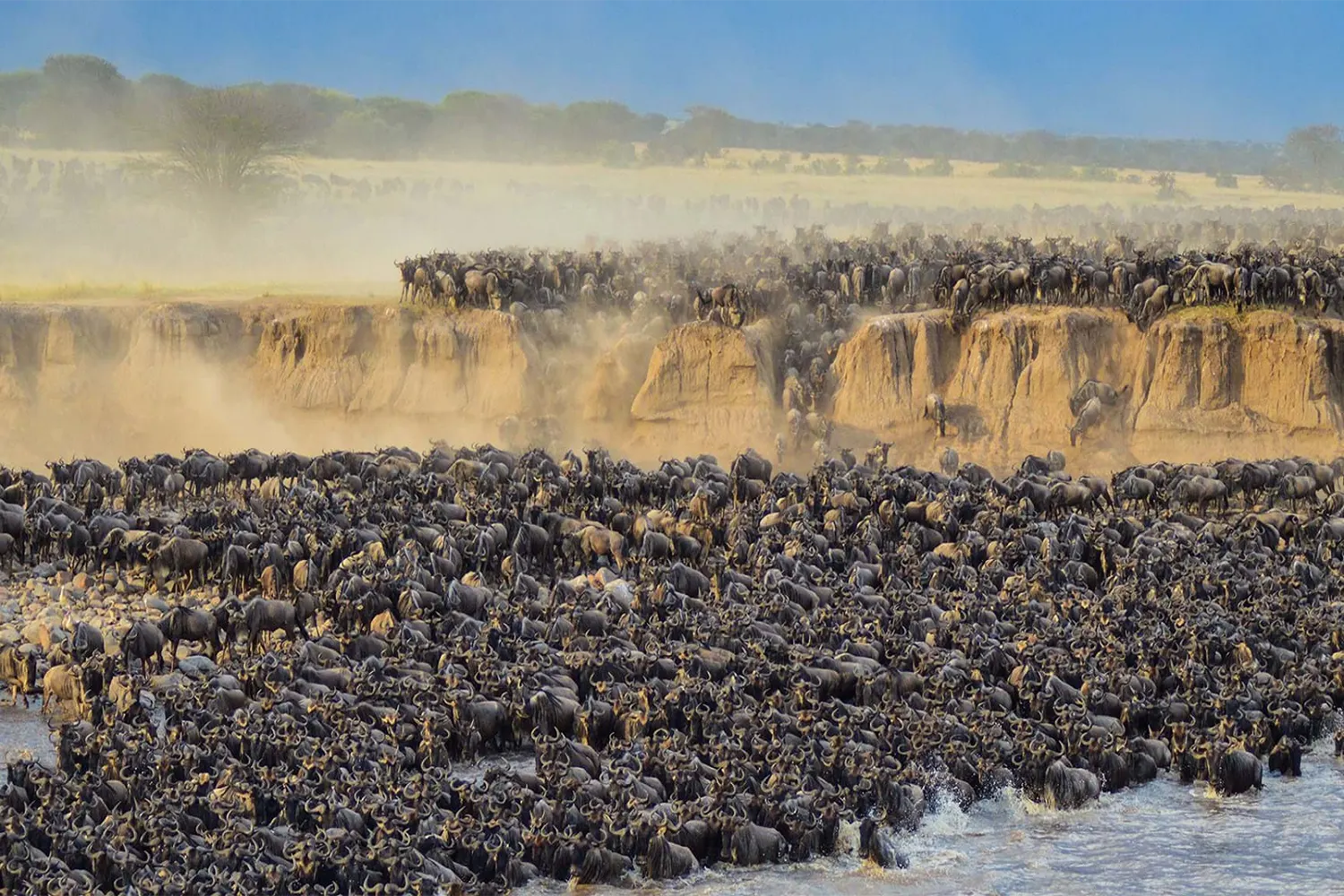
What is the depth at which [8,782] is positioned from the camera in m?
17.7

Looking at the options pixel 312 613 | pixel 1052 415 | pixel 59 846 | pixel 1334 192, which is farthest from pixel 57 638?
pixel 1334 192

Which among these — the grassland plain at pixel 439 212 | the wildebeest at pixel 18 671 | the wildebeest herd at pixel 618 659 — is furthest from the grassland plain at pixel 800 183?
the wildebeest at pixel 18 671

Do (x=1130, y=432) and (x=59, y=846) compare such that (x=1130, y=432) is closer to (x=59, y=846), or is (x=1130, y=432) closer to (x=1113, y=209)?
(x=59, y=846)

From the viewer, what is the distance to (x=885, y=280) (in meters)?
40.9

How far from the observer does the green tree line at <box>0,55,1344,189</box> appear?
107 meters

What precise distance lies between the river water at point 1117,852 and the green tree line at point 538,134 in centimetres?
7450

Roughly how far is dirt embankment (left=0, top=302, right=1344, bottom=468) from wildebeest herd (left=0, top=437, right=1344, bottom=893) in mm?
4633

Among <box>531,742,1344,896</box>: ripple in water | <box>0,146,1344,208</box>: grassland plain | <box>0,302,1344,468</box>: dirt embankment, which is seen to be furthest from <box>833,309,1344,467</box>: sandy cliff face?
<box>0,146,1344,208</box>: grassland plain

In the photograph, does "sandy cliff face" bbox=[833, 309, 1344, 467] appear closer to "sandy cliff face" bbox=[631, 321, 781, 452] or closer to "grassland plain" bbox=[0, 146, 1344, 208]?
"sandy cliff face" bbox=[631, 321, 781, 452]

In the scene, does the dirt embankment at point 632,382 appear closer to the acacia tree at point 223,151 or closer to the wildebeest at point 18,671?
the wildebeest at point 18,671

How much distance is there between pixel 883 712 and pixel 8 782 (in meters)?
9.17

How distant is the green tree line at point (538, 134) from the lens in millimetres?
107125

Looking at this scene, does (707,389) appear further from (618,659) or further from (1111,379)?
(618,659)

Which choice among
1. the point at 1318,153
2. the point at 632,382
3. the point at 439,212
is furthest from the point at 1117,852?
the point at 1318,153
